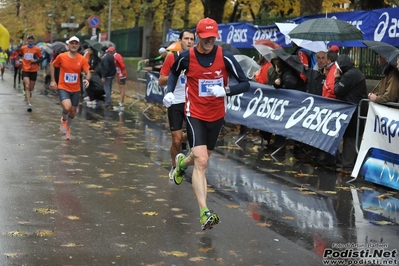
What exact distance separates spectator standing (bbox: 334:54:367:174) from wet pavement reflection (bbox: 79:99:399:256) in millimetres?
336

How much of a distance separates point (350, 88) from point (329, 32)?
1.39 m

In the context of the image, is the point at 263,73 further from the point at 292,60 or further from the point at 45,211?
the point at 45,211

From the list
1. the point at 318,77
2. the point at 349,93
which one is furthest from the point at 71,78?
the point at 349,93

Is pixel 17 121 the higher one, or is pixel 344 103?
pixel 344 103

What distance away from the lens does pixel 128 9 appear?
5212 cm

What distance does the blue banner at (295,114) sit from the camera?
12641 millimetres

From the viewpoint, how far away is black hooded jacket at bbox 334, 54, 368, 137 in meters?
12.6

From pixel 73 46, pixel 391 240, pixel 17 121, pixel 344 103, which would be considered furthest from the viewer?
pixel 17 121

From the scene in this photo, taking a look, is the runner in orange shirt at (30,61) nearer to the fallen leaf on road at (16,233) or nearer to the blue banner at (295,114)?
the blue banner at (295,114)

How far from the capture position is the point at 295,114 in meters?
13.9

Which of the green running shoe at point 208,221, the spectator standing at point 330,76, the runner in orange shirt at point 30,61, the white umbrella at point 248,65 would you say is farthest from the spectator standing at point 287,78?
the runner in orange shirt at point 30,61

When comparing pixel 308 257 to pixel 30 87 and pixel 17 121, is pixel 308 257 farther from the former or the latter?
pixel 30 87

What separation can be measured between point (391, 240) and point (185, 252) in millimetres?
2156

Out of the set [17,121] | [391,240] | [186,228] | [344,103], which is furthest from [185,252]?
[17,121]
